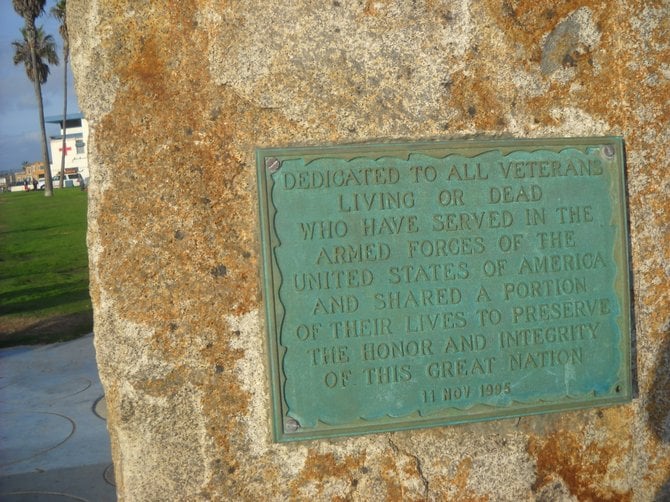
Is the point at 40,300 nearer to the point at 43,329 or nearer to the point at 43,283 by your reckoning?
the point at 43,283

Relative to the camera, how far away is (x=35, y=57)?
149ft

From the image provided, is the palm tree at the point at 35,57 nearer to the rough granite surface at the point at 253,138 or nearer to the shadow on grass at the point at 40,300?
the shadow on grass at the point at 40,300

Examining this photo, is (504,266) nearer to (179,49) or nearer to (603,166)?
(603,166)

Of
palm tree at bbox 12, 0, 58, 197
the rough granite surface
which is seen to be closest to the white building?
palm tree at bbox 12, 0, 58, 197

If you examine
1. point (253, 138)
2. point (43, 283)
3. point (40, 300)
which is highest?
point (253, 138)

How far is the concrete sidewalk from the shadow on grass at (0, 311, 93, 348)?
0.44m

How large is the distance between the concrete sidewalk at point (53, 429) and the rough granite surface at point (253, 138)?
140 cm

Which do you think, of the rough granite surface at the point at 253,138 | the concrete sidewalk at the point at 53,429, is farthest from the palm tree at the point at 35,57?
the rough granite surface at the point at 253,138

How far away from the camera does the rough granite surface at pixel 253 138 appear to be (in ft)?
7.55

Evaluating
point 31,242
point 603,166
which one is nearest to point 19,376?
point 603,166

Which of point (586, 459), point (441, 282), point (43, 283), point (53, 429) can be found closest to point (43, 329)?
point (53, 429)

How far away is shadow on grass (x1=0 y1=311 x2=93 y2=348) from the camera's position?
652 centimetres

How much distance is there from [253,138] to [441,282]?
2.37 feet

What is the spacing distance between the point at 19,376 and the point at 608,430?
13.8 feet
